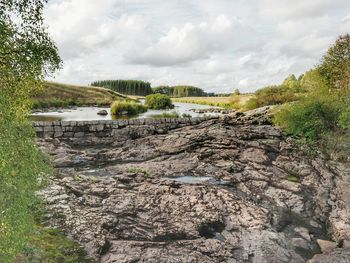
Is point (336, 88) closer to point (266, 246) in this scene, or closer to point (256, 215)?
point (256, 215)

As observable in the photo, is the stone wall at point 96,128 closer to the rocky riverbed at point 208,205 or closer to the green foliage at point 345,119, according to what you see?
the rocky riverbed at point 208,205

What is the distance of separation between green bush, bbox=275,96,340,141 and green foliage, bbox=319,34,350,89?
487cm

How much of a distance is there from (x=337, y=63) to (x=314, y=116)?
9.78m

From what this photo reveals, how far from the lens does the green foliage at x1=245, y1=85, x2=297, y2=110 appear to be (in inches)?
2213

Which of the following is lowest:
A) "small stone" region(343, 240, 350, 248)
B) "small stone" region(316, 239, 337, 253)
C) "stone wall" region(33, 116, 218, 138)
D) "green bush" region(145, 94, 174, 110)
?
"small stone" region(316, 239, 337, 253)

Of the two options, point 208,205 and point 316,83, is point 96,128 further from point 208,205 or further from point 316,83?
point 208,205

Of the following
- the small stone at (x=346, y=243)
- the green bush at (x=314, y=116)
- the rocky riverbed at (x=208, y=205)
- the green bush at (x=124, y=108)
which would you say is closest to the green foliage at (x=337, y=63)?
the green bush at (x=314, y=116)

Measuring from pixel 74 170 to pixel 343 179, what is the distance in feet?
55.1

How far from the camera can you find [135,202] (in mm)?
17750

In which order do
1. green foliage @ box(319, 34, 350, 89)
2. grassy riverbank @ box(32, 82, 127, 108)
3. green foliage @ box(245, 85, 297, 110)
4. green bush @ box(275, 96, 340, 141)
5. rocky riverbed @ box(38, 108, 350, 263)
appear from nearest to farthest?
1. rocky riverbed @ box(38, 108, 350, 263)
2. green bush @ box(275, 96, 340, 141)
3. green foliage @ box(319, 34, 350, 89)
4. green foliage @ box(245, 85, 297, 110)
5. grassy riverbank @ box(32, 82, 127, 108)

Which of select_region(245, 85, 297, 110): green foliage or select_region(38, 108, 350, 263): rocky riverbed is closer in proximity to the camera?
select_region(38, 108, 350, 263): rocky riverbed


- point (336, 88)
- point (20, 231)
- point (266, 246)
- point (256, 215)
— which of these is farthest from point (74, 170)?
point (336, 88)

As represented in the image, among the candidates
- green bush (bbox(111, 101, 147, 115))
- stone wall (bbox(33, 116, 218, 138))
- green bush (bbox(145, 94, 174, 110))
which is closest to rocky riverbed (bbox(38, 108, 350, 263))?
stone wall (bbox(33, 116, 218, 138))

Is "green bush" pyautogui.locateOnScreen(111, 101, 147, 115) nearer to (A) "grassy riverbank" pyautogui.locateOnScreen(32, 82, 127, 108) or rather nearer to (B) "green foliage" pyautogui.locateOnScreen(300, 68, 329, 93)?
(A) "grassy riverbank" pyautogui.locateOnScreen(32, 82, 127, 108)
